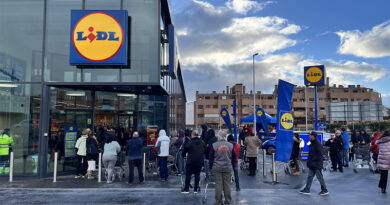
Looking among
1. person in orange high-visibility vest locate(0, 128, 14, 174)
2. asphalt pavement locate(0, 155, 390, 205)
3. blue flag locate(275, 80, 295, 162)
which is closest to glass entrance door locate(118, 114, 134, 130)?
asphalt pavement locate(0, 155, 390, 205)

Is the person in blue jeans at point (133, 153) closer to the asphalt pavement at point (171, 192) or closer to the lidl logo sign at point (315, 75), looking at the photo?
the asphalt pavement at point (171, 192)

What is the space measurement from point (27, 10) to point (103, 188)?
8000 mm

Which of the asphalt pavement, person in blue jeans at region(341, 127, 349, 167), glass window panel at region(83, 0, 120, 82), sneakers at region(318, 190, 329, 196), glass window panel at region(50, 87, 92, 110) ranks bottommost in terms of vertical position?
the asphalt pavement

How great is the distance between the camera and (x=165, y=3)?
13.9 m

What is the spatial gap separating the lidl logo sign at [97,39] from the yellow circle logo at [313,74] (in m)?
21.7

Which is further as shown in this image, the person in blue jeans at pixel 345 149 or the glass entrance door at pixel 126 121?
the glass entrance door at pixel 126 121

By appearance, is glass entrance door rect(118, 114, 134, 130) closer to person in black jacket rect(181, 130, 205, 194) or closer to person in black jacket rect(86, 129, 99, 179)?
person in black jacket rect(86, 129, 99, 179)

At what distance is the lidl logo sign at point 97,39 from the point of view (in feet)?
38.1

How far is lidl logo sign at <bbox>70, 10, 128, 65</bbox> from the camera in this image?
1161 centimetres

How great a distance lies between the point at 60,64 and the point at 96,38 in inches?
71.2

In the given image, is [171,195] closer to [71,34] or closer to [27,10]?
[71,34]

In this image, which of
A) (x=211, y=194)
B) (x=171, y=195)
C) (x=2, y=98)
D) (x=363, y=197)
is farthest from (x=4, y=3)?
Answer: (x=363, y=197)

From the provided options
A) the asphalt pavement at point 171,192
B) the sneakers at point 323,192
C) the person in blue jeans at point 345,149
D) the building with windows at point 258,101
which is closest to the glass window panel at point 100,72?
the asphalt pavement at point 171,192

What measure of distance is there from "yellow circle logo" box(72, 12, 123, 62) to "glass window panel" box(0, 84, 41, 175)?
236 centimetres
